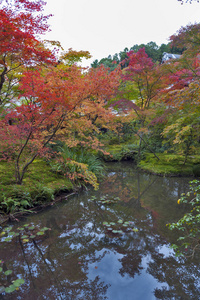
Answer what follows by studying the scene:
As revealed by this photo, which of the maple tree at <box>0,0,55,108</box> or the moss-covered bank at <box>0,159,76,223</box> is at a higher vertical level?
the maple tree at <box>0,0,55,108</box>

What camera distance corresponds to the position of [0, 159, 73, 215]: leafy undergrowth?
3.97 metres

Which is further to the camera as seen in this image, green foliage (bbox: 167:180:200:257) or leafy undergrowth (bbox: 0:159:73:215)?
leafy undergrowth (bbox: 0:159:73:215)

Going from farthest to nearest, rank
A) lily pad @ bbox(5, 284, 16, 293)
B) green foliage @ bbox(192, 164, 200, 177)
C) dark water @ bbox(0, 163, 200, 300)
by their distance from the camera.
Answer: green foliage @ bbox(192, 164, 200, 177) → dark water @ bbox(0, 163, 200, 300) → lily pad @ bbox(5, 284, 16, 293)

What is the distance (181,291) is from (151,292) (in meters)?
0.35

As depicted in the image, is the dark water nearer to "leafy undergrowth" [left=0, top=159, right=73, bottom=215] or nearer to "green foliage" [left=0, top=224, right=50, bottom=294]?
"green foliage" [left=0, top=224, right=50, bottom=294]

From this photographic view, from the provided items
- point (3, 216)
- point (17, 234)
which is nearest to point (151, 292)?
point (17, 234)

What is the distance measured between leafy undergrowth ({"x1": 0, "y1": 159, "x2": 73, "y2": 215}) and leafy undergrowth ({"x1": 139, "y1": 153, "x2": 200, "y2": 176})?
176 inches

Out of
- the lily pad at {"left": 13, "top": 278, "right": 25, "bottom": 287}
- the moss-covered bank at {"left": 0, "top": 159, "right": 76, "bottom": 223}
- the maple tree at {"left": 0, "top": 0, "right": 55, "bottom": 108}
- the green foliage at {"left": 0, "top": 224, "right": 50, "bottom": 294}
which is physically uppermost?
the maple tree at {"left": 0, "top": 0, "right": 55, "bottom": 108}

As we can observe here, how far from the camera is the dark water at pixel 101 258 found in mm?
2164

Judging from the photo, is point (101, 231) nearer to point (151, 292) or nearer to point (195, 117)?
point (151, 292)

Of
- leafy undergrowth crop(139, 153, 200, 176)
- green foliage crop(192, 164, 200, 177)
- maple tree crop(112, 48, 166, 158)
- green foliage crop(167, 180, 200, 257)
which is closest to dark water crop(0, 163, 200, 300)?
green foliage crop(167, 180, 200, 257)

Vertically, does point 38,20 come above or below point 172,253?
above

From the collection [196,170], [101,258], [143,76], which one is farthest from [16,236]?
[143,76]

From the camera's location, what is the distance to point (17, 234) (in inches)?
127
